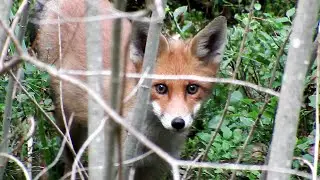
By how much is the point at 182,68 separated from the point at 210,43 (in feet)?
1.09

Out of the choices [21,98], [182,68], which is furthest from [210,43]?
[21,98]

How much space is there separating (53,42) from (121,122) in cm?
462

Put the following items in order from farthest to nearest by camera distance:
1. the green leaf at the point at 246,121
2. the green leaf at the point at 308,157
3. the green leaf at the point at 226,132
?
the green leaf at the point at 226,132
the green leaf at the point at 246,121
the green leaf at the point at 308,157

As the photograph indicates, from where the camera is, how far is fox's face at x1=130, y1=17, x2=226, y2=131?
199 inches

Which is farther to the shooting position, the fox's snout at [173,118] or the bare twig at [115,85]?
the fox's snout at [173,118]

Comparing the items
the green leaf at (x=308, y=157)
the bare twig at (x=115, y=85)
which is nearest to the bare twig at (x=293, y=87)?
the bare twig at (x=115, y=85)

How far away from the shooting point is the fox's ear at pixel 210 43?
211 inches

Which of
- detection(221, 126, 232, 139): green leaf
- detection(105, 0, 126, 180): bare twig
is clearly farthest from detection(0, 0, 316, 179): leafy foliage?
detection(105, 0, 126, 180): bare twig

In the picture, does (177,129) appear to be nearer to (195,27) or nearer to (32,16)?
(32,16)

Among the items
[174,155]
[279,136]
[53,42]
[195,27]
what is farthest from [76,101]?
[279,136]

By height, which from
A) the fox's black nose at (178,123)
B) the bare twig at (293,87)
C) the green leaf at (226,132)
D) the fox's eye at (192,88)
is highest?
the bare twig at (293,87)

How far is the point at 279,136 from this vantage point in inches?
95.1

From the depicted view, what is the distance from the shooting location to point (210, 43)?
555cm

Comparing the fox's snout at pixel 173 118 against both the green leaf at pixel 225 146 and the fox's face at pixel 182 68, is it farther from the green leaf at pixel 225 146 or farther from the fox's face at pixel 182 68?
the green leaf at pixel 225 146
